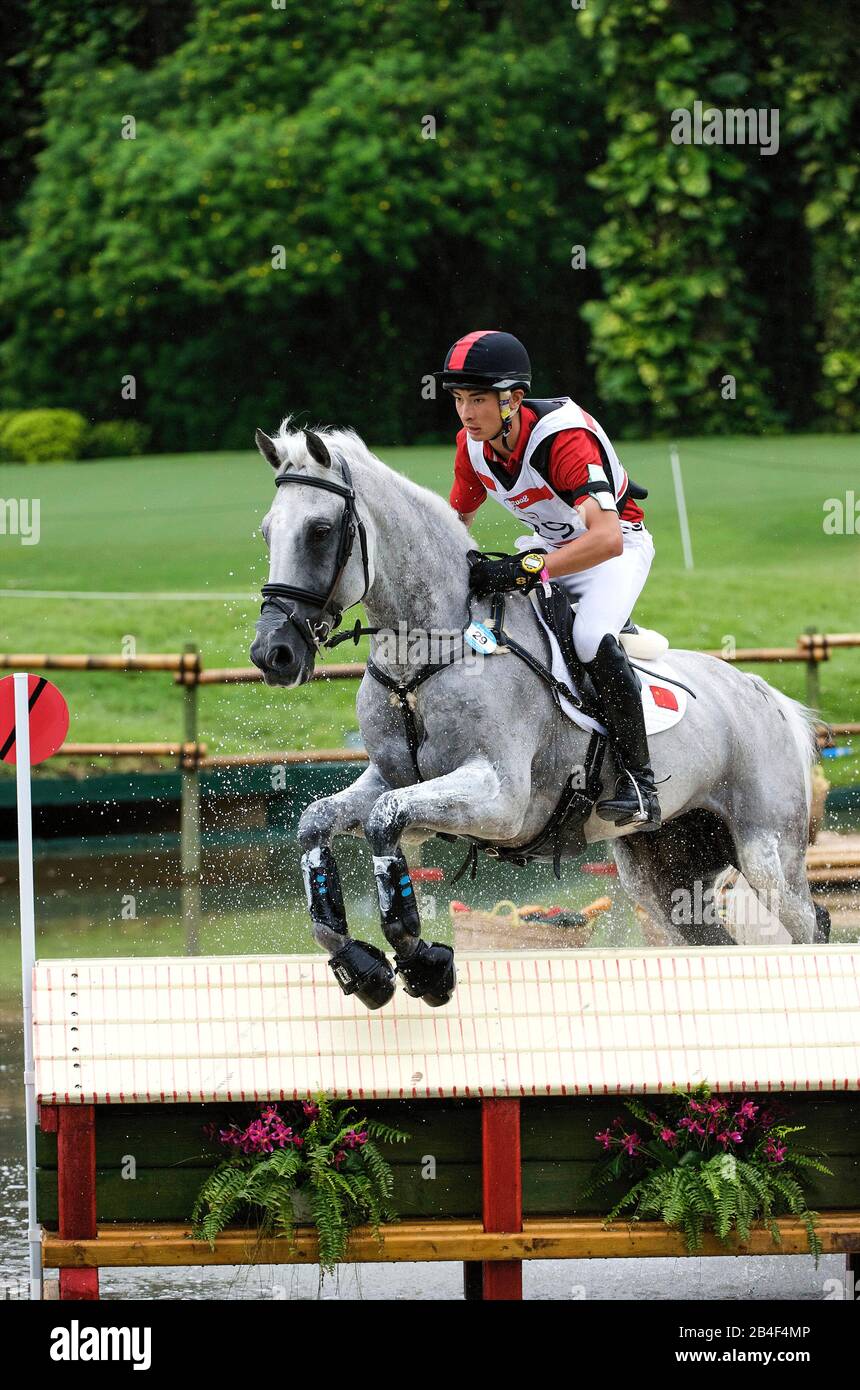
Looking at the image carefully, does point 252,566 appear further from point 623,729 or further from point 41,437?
point 623,729

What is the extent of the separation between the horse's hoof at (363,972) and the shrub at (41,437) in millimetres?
14429

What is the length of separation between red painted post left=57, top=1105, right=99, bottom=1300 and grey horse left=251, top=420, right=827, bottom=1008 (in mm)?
603

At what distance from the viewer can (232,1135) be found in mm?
3934

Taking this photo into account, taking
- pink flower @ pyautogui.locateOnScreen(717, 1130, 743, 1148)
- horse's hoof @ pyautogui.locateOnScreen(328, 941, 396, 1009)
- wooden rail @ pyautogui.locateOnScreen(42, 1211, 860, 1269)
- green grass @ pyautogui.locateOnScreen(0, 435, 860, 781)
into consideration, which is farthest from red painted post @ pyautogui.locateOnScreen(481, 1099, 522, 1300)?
green grass @ pyautogui.locateOnScreen(0, 435, 860, 781)

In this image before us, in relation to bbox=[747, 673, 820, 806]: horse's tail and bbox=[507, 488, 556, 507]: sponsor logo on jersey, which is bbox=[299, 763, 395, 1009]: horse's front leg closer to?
bbox=[507, 488, 556, 507]: sponsor logo on jersey

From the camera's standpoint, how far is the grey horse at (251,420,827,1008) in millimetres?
4004

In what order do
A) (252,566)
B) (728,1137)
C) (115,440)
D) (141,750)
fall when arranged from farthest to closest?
1. (115,440)
2. (252,566)
3. (141,750)
4. (728,1137)

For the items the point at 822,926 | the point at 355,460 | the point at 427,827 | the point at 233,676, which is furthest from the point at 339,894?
the point at 233,676

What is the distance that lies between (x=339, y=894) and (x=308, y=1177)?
2.07ft

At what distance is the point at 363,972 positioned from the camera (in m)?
3.91

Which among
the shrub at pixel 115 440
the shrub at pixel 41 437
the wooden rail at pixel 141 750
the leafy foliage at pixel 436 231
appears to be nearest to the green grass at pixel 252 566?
the shrub at pixel 41 437

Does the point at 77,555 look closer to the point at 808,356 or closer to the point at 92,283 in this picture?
the point at 92,283

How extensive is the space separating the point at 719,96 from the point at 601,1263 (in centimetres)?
1443
